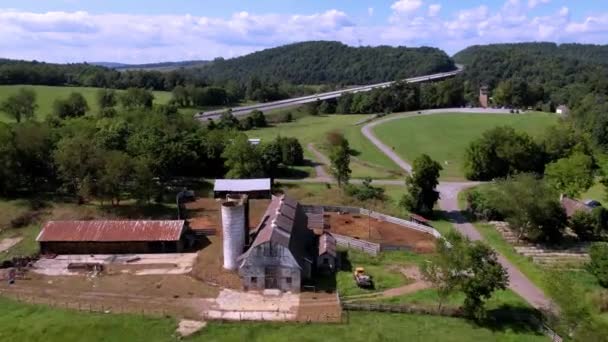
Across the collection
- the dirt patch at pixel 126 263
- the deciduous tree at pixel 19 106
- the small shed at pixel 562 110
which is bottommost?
the dirt patch at pixel 126 263

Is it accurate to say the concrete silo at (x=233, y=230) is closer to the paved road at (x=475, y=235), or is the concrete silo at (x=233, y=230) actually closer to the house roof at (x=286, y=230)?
the house roof at (x=286, y=230)

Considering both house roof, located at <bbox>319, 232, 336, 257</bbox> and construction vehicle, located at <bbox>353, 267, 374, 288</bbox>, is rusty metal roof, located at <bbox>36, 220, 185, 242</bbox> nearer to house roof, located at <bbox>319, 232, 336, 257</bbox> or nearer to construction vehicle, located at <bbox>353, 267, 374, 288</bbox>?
house roof, located at <bbox>319, 232, 336, 257</bbox>

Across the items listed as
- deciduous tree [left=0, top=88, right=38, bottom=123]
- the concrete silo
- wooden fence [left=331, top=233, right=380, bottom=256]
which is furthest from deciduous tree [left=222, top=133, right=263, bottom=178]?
deciduous tree [left=0, top=88, right=38, bottom=123]

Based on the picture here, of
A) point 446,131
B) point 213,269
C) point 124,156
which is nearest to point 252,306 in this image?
point 213,269

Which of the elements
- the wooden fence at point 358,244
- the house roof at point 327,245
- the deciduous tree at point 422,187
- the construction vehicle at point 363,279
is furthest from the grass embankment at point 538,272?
the house roof at point 327,245

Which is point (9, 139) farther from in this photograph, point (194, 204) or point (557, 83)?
point (557, 83)

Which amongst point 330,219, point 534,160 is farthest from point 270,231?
point 534,160

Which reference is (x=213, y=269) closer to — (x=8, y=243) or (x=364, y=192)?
(x=8, y=243)
